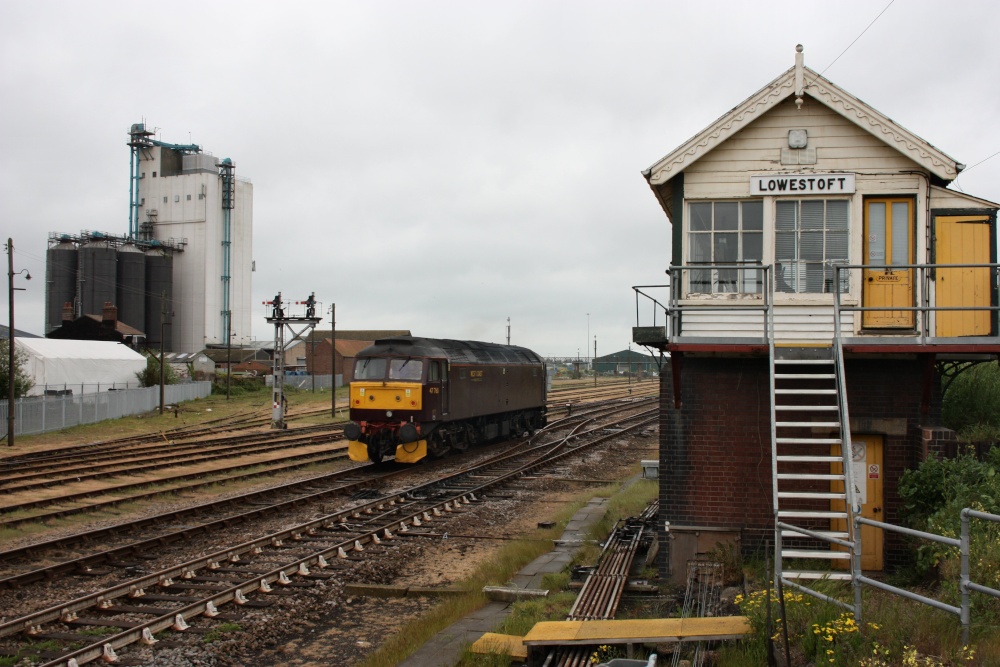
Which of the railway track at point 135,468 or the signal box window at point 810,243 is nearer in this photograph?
the signal box window at point 810,243

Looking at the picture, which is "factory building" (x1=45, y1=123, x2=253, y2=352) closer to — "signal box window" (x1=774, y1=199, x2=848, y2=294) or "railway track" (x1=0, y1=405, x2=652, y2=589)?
"railway track" (x1=0, y1=405, x2=652, y2=589)

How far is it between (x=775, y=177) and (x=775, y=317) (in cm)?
170

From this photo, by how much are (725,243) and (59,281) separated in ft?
236

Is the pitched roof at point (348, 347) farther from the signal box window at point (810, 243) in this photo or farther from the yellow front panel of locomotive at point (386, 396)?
the signal box window at point (810, 243)

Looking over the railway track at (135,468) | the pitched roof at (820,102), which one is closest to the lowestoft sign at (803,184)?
the pitched roof at (820,102)

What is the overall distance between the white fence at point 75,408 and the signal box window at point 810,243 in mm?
27691

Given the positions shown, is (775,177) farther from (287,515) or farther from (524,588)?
(287,515)

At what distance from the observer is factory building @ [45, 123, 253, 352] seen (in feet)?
230

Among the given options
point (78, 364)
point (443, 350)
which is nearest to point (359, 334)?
point (78, 364)

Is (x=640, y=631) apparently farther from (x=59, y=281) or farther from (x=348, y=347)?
(x=59, y=281)

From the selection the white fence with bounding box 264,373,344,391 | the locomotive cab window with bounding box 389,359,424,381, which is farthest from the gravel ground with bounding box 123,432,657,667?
the white fence with bounding box 264,373,344,391

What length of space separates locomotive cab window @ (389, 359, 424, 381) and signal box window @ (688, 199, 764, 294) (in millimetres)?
10611

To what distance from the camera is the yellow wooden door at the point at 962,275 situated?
991 cm

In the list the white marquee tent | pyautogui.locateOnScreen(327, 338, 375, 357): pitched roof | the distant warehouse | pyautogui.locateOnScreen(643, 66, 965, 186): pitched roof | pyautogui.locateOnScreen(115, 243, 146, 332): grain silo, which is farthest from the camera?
the distant warehouse
